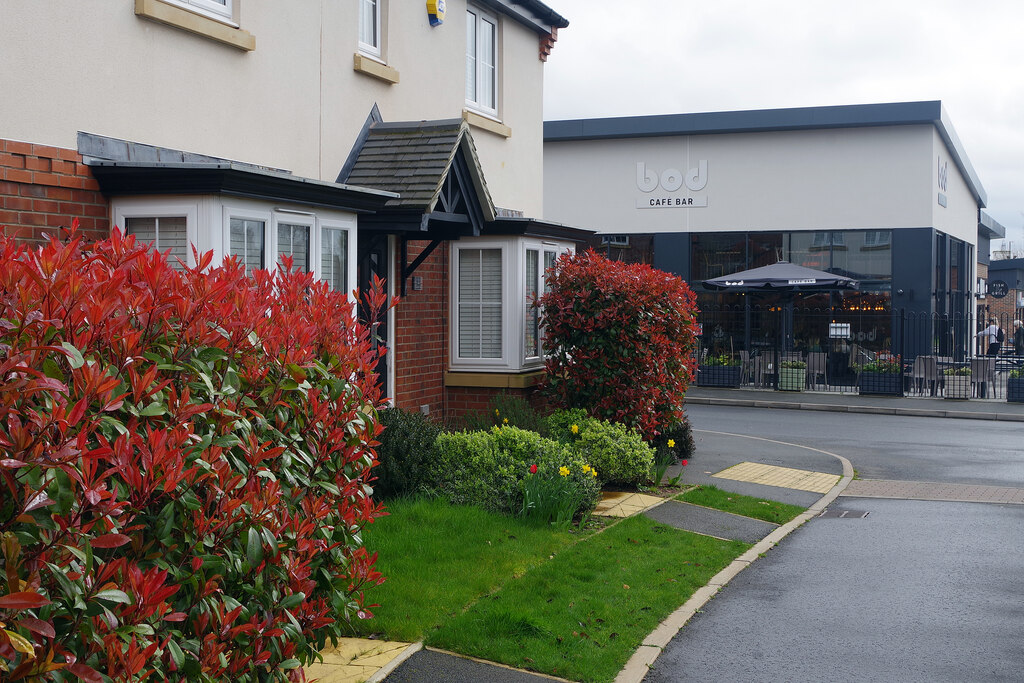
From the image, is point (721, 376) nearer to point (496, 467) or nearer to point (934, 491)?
point (934, 491)

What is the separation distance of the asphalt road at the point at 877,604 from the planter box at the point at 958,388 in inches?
455

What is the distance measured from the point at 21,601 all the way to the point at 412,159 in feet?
31.2

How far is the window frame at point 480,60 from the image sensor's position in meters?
15.0

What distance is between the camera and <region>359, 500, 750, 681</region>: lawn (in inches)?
239

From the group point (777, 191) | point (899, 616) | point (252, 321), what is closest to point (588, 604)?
point (899, 616)

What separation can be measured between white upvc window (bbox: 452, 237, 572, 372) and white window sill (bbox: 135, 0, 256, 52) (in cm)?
475

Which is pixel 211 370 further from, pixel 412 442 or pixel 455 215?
pixel 455 215

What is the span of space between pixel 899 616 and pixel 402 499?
4.34 m

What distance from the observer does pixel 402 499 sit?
9.23m

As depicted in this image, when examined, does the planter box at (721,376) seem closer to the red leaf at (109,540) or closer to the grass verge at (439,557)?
the grass verge at (439,557)

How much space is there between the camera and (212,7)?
9.40 meters

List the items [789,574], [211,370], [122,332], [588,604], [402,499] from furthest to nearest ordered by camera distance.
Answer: [402,499], [789,574], [588,604], [211,370], [122,332]

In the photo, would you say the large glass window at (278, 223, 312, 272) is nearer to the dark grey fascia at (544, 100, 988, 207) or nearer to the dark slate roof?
the dark slate roof

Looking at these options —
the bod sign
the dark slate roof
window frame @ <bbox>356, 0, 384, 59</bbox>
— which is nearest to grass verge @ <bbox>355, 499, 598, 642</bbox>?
the dark slate roof
